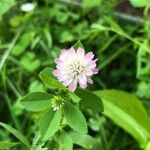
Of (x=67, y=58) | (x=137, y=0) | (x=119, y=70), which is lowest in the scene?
(x=119, y=70)

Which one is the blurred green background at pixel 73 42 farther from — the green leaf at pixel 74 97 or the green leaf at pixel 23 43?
the green leaf at pixel 74 97

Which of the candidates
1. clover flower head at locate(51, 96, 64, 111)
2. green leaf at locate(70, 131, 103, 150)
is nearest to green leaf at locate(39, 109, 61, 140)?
clover flower head at locate(51, 96, 64, 111)

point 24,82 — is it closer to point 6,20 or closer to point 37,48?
point 37,48

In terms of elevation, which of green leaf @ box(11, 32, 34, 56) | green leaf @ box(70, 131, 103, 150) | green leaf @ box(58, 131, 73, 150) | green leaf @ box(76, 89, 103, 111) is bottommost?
green leaf @ box(70, 131, 103, 150)

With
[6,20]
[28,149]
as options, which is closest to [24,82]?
[6,20]

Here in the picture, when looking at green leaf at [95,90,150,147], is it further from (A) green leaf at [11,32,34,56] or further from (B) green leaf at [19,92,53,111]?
→ (B) green leaf at [19,92,53,111]

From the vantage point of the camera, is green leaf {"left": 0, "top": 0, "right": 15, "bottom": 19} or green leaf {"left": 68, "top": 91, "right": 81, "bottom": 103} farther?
green leaf {"left": 0, "top": 0, "right": 15, "bottom": 19}

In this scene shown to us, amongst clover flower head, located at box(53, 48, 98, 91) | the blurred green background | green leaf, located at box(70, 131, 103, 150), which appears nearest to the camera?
clover flower head, located at box(53, 48, 98, 91)
